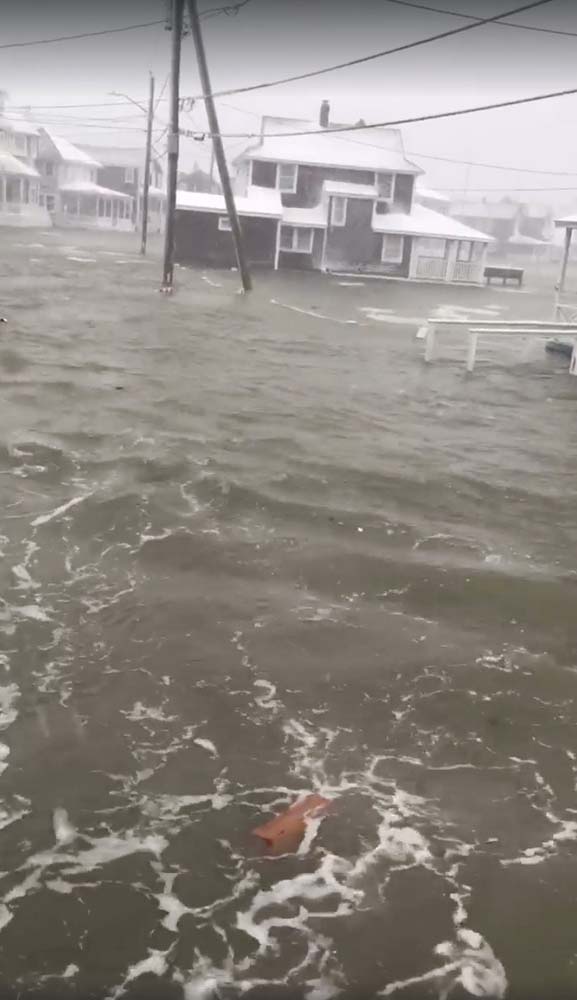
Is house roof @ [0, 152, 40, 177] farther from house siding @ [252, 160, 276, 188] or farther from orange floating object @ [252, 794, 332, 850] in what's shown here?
orange floating object @ [252, 794, 332, 850]

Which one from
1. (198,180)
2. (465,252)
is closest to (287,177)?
(465,252)

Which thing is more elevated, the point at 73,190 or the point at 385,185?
the point at 73,190

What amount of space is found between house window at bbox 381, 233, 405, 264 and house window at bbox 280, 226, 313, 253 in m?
4.06

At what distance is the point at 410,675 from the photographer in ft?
19.3

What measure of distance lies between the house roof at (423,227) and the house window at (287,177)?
4.82 m

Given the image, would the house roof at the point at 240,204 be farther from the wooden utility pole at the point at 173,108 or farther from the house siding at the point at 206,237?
the wooden utility pole at the point at 173,108

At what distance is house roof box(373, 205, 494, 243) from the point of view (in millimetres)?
42781

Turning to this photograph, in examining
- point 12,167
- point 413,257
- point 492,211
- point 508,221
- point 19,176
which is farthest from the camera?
point 492,211

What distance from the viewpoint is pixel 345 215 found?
43000 millimetres

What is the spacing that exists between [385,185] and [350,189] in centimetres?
293

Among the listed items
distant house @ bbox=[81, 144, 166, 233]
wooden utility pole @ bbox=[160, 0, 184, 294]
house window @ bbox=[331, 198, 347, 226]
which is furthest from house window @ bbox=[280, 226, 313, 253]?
distant house @ bbox=[81, 144, 166, 233]

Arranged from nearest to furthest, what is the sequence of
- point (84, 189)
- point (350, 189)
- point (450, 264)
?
point (350, 189) < point (450, 264) < point (84, 189)

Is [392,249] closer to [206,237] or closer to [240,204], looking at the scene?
[240,204]

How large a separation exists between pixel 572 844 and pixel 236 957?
1890 mm
